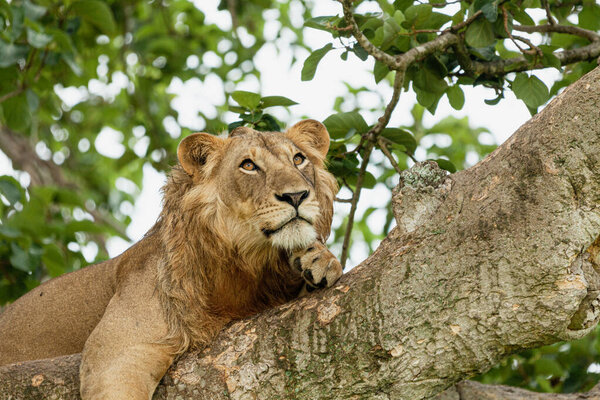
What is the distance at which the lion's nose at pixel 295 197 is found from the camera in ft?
12.6

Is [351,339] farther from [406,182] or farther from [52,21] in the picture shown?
[52,21]

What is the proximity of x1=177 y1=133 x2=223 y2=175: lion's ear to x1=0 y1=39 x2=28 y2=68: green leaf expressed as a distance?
2.04 meters

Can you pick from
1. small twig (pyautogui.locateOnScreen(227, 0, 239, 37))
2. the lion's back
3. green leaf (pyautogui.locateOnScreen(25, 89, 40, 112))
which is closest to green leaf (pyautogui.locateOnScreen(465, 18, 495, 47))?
the lion's back

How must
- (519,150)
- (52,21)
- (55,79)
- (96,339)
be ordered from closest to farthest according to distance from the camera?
(519,150)
(96,339)
(52,21)
(55,79)

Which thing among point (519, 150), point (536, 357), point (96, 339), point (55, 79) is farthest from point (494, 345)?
point (55, 79)

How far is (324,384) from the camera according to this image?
11.1ft

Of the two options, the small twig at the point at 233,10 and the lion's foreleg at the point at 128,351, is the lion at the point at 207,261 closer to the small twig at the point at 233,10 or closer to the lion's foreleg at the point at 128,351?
the lion's foreleg at the point at 128,351

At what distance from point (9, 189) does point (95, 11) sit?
1.90 meters

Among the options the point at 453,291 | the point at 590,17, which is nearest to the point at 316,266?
Answer: the point at 453,291

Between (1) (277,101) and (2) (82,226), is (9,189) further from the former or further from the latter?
(1) (277,101)

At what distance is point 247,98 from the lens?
14.8 feet

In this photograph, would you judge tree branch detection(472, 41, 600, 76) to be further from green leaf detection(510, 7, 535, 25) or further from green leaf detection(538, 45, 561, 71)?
green leaf detection(510, 7, 535, 25)

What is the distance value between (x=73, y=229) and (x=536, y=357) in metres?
3.84

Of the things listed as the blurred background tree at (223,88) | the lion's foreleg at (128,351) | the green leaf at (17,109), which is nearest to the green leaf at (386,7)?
the blurred background tree at (223,88)
